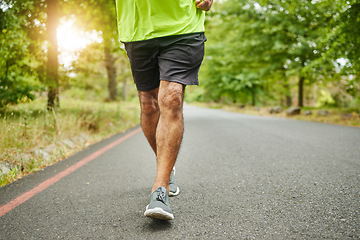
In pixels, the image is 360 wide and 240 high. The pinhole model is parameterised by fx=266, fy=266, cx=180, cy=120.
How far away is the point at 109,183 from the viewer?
103 inches

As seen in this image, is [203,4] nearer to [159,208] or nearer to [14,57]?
[159,208]

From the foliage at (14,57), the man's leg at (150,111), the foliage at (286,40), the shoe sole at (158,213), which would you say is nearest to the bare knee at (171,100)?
the man's leg at (150,111)

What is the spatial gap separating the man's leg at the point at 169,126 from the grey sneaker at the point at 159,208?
202mm

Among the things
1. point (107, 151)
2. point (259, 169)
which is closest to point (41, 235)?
point (259, 169)

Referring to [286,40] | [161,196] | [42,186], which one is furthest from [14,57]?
[286,40]

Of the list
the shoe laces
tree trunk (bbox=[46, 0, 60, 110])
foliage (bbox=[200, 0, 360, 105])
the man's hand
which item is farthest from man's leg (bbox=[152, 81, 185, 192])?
foliage (bbox=[200, 0, 360, 105])

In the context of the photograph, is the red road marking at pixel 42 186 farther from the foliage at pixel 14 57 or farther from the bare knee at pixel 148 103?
the foliage at pixel 14 57

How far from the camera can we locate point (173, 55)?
6.30 feet

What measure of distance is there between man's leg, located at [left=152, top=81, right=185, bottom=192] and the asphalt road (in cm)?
38

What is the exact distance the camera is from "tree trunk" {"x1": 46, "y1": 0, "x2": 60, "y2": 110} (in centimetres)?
597

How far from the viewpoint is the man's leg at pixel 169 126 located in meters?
1.88

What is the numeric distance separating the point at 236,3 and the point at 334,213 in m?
15.5

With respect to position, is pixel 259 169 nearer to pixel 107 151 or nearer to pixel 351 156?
pixel 351 156

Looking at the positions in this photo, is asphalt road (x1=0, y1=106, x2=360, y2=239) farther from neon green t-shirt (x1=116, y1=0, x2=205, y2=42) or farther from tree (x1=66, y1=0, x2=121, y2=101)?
tree (x1=66, y1=0, x2=121, y2=101)
